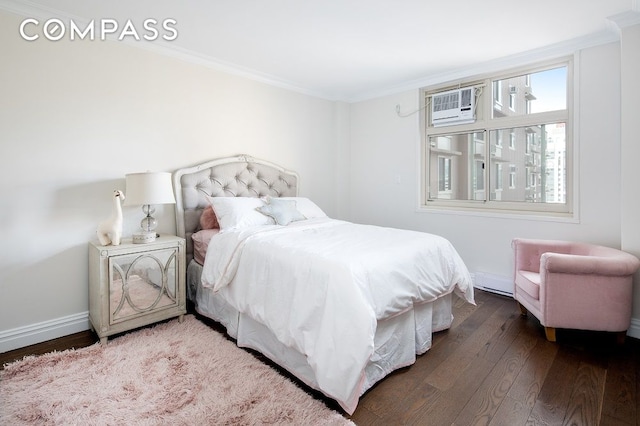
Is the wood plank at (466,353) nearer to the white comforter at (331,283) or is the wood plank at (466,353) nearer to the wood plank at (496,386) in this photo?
the wood plank at (496,386)

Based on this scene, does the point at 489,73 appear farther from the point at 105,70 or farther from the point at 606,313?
the point at 105,70

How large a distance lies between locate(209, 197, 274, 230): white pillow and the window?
2000 mm

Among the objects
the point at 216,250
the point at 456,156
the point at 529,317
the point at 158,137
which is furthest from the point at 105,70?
the point at 529,317

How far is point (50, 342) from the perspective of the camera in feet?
7.54

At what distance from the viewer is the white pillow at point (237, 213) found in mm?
2680

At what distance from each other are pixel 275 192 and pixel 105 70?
5.94 feet

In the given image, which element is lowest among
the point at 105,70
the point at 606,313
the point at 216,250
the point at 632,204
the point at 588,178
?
the point at 606,313

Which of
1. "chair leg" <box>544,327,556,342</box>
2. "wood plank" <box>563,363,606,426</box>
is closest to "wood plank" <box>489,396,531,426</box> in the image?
"wood plank" <box>563,363,606,426</box>

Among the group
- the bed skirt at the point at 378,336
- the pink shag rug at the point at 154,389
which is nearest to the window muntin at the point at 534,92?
the bed skirt at the point at 378,336

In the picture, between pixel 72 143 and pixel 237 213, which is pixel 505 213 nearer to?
pixel 237 213

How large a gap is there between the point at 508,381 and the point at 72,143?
3.24 meters

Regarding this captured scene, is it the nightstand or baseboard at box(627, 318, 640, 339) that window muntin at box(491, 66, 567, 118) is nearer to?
baseboard at box(627, 318, 640, 339)

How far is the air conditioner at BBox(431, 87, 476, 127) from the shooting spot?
3412 mm

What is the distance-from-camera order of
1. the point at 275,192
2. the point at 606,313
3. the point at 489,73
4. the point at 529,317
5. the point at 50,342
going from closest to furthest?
1. the point at 606,313
2. the point at 50,342
3. the point at 529,317
4. the point at 489,73
5. the point at 275,192
